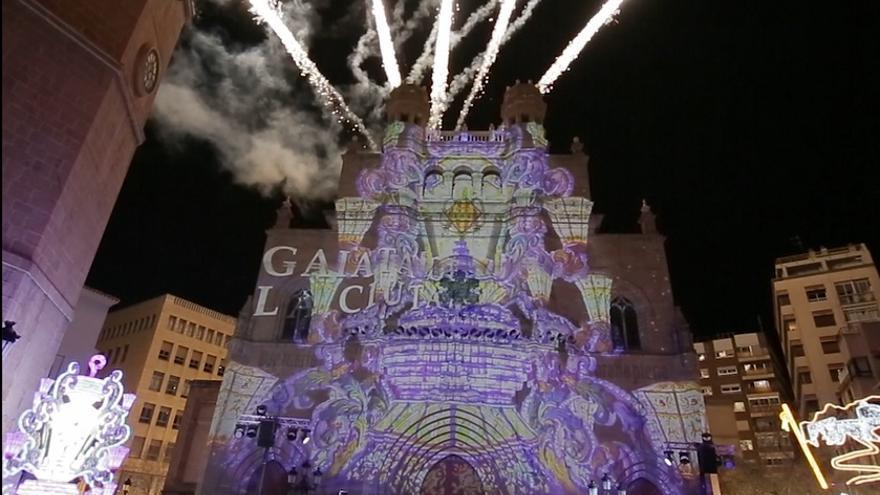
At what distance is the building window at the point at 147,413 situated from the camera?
4784 centimetres

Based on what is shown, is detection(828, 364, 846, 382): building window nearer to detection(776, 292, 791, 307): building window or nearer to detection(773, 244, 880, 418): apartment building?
detection(773, 244, 880, 418): apartment building

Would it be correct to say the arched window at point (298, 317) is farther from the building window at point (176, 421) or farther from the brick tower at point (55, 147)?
the building window at point (176, 421)

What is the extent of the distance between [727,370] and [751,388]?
9.50 feet

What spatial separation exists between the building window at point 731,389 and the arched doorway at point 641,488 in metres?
47.8

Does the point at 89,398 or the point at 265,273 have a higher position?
the point at 265,273

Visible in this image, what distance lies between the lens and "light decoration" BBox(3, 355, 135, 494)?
11.9 m

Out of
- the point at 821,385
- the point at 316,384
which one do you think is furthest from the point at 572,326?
the point at 821,385

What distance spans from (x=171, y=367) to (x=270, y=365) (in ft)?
103

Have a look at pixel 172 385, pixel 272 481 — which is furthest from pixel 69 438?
pixel 172 385

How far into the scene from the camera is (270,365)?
2491cm

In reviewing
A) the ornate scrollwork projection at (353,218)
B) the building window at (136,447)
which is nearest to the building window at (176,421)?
the building window at (136,447)

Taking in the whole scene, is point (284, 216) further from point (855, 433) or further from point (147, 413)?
point (147, 413)

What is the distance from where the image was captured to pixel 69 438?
12391 millimetres

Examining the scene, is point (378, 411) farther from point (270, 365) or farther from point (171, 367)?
point (171, 367)
